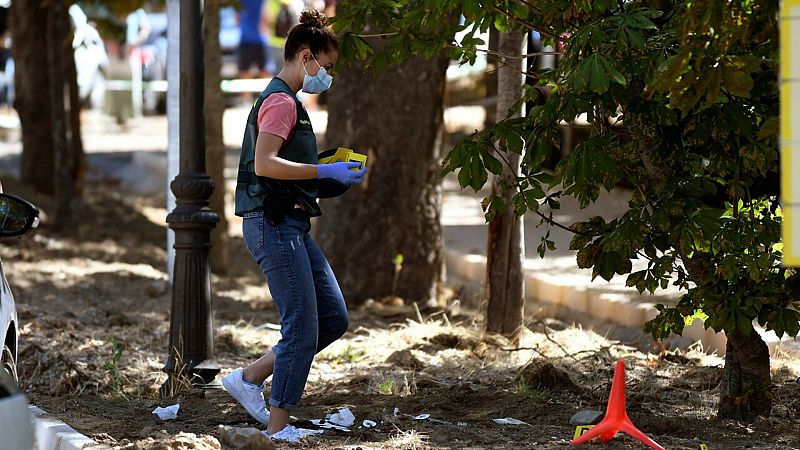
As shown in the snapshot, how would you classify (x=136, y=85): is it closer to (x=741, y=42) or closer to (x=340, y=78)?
(x=340, y=78)

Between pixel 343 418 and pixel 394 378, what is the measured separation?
1472 mm

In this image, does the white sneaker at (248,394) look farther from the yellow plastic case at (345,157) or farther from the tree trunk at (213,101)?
the tree trunk at (213,101)

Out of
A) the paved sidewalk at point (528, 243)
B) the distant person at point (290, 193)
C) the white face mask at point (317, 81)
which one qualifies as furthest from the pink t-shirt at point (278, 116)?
the paved sidewalk at point (528, 243)

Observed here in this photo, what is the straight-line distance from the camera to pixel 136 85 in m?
30.6

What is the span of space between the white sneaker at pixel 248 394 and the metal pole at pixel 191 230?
1.10 m

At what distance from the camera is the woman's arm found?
544cm

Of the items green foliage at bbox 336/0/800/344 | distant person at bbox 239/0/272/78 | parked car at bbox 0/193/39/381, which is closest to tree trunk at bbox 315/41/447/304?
green foliage at bbox 336/0/800/344

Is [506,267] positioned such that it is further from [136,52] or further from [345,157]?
[136,52]

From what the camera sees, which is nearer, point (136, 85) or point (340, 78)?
point (340, 78)

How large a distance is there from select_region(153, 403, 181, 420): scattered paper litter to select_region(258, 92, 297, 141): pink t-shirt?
1.68 metres

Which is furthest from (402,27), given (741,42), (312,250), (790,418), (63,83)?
(63,83)

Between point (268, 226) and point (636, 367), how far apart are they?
2968 mm

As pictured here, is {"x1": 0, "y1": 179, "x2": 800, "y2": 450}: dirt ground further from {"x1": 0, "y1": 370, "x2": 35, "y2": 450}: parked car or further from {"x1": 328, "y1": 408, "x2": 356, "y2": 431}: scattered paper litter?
{"x1": 0, "y1": 370, "x2": 35, "y2": 450}: parked car

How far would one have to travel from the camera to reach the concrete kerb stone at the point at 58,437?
18.4 feet
